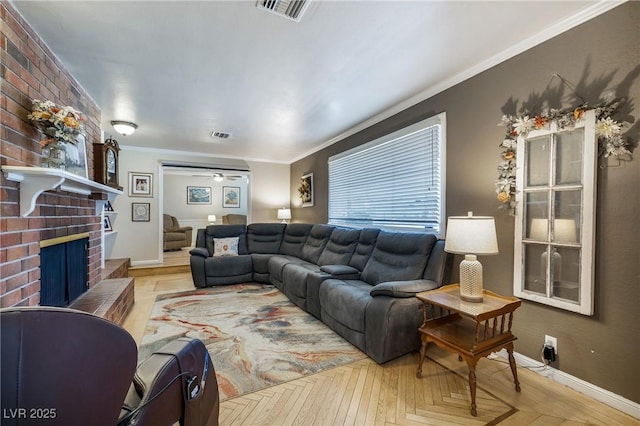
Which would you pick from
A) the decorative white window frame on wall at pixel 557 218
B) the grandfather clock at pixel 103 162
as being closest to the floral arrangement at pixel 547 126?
the decorative white window frame on wall at pixel 557 218

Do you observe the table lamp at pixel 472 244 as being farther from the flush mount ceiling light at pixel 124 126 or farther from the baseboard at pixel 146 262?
the baseboard at pixel 146 262

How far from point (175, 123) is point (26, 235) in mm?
2443

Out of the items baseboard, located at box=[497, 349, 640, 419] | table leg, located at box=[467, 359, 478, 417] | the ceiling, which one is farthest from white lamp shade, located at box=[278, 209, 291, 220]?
table leg, located at box=[467, 359, 478, 417]

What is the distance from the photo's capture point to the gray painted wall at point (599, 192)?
156 cm

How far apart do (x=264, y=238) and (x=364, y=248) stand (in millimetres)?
2368

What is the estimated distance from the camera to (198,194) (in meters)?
9.06

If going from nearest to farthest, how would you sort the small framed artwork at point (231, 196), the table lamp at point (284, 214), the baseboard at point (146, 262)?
the baseboard at point (146, 262)
the table lamp at point (284, 214)
the small framed artwork at point (231, 196)

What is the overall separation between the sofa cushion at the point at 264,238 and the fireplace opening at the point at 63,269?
8.04 feet

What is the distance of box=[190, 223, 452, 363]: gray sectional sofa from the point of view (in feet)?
6.98

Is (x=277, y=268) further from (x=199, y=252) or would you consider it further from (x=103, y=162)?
(x=103, y=162)

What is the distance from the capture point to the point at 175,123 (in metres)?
3.78

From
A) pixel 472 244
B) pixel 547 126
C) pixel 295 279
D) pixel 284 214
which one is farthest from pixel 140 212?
pixel 547 126

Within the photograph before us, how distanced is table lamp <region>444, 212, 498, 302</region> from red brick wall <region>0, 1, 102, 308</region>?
2686 mm

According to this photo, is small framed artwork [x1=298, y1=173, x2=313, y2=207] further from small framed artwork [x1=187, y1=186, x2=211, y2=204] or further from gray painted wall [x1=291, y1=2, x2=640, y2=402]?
small framed artwork [x1=187, y1=186, x2=211, y2=204]
